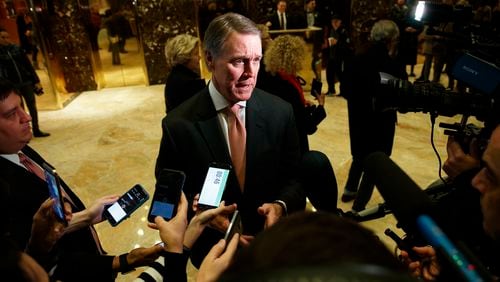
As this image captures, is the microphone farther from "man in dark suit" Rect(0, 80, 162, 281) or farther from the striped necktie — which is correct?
"man in dark suit" Rect(0, 80, 162, 281)

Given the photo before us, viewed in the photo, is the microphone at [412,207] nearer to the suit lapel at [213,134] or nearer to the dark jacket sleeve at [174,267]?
the dark jacket sleeve at [174,267]

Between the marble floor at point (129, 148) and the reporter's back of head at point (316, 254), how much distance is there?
7.05 feet

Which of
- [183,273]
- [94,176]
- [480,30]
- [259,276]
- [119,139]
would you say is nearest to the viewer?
[259,276]

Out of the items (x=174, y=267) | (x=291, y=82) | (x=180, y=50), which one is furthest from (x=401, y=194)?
(x=180, y=50)

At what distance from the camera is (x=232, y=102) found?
1433 mm

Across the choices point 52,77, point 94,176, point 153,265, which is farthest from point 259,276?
point 52,77

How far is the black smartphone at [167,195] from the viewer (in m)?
1.23

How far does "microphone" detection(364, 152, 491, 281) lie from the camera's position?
455 millimetres

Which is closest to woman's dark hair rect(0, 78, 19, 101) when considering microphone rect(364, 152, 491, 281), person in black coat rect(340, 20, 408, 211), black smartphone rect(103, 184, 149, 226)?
black smartphone rect(103, 184, 149, 226)

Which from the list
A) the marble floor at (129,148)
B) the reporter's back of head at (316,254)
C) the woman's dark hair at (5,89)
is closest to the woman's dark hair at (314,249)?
the reporter's back of head at (316,254)

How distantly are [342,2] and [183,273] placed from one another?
24.1ft

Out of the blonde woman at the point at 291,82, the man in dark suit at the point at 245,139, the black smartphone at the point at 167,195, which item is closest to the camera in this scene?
the black smartphone at the point at 167,195

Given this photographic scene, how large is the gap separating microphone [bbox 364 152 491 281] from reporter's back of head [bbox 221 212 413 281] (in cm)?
11

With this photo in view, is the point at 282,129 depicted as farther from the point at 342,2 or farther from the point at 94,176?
the point at 342,2
